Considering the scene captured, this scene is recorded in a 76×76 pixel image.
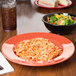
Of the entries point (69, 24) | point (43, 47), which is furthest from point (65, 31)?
point (43, 47)

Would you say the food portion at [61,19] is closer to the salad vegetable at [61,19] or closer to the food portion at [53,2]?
the salad vegetable at [61,19]

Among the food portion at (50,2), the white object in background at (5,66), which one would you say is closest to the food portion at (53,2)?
the food portion at (50,2)

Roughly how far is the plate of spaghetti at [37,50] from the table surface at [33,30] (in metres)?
0.06

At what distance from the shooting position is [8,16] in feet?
6.37

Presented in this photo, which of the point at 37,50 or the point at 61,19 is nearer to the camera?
the point at 37,50

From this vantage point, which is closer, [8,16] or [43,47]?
[43,47]

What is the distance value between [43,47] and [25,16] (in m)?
0.89

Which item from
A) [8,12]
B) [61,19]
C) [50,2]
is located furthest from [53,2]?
[8,12]

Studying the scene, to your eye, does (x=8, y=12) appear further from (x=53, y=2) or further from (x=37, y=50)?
(x=53, y=2)

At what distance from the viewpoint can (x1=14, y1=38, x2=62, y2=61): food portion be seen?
1.45 metres

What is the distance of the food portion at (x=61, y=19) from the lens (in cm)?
191

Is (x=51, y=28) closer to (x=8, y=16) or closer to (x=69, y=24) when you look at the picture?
(x=69, y=24)

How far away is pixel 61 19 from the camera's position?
6.42ft

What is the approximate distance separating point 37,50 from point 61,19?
54cm
